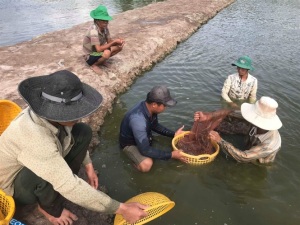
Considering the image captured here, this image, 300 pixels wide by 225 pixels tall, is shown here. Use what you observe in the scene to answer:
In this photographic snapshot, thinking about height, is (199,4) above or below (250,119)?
below

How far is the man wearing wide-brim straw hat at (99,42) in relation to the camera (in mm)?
6781

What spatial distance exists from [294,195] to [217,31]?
10795 millimetres

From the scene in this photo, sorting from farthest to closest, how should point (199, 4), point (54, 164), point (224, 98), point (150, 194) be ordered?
point (199, 4)
point (224, 98)
point (150, 194)
point (54, 164)

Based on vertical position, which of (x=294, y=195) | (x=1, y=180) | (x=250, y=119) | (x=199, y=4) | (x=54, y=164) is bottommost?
(x=199, y=4)

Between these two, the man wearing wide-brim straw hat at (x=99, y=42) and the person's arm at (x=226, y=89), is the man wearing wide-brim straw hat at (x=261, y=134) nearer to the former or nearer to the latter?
the person's arm at (x=226, y=89)

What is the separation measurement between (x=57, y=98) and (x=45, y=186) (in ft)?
3.31

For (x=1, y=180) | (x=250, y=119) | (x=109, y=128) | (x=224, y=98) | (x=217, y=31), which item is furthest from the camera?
(x=217, y=31)

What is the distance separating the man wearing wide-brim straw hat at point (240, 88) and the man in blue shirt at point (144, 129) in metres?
2.45

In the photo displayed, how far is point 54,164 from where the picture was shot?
239 centimetres

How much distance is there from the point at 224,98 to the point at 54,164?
4.96 meters

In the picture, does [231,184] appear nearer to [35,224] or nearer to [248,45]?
[35,224]

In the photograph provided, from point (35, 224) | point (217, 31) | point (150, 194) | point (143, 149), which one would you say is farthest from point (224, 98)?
point (217, 31)

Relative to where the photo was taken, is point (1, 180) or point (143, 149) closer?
point (1, 180)

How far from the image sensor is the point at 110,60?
8.52m
